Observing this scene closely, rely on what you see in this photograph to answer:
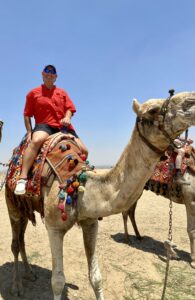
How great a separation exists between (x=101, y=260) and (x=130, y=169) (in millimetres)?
3697

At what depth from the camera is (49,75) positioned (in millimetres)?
4820

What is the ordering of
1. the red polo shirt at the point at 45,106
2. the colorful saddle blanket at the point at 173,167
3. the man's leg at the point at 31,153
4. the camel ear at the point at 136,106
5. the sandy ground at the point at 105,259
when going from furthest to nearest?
the colorful saddle blanket at the point at 173,167 → the sandy ground at the point at 105,259 → the red polo shirt at the point at 45,106 → the man's leg at the point at 31,153 → the camel ear at the point at 136,106

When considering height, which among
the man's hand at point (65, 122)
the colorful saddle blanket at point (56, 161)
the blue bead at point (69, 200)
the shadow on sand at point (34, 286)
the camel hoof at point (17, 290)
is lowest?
the shadow on sand at point (34, 286)

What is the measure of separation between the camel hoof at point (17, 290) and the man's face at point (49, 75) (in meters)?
3.13

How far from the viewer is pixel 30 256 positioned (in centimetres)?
653

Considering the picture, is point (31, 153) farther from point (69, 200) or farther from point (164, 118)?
point (164, 118)

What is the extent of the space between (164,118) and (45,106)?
2167 millimetres

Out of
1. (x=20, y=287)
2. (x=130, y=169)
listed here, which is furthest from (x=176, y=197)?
(x=130, y=169)

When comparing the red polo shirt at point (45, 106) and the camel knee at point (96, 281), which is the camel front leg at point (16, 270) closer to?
the camel knee at point (96, 281)

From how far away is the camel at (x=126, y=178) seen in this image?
3031mm

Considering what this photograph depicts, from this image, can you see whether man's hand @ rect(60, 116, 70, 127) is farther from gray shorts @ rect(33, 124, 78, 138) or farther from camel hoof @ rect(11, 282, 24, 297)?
camel hoof @ rect(11, 282, 24, 297)

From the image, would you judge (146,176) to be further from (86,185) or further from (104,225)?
(104,225)

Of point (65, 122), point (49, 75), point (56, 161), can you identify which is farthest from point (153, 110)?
point (49, 75)

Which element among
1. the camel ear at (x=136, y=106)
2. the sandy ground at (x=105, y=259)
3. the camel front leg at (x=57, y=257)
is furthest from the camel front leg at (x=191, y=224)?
the camel ear at (x=136, y=106)
